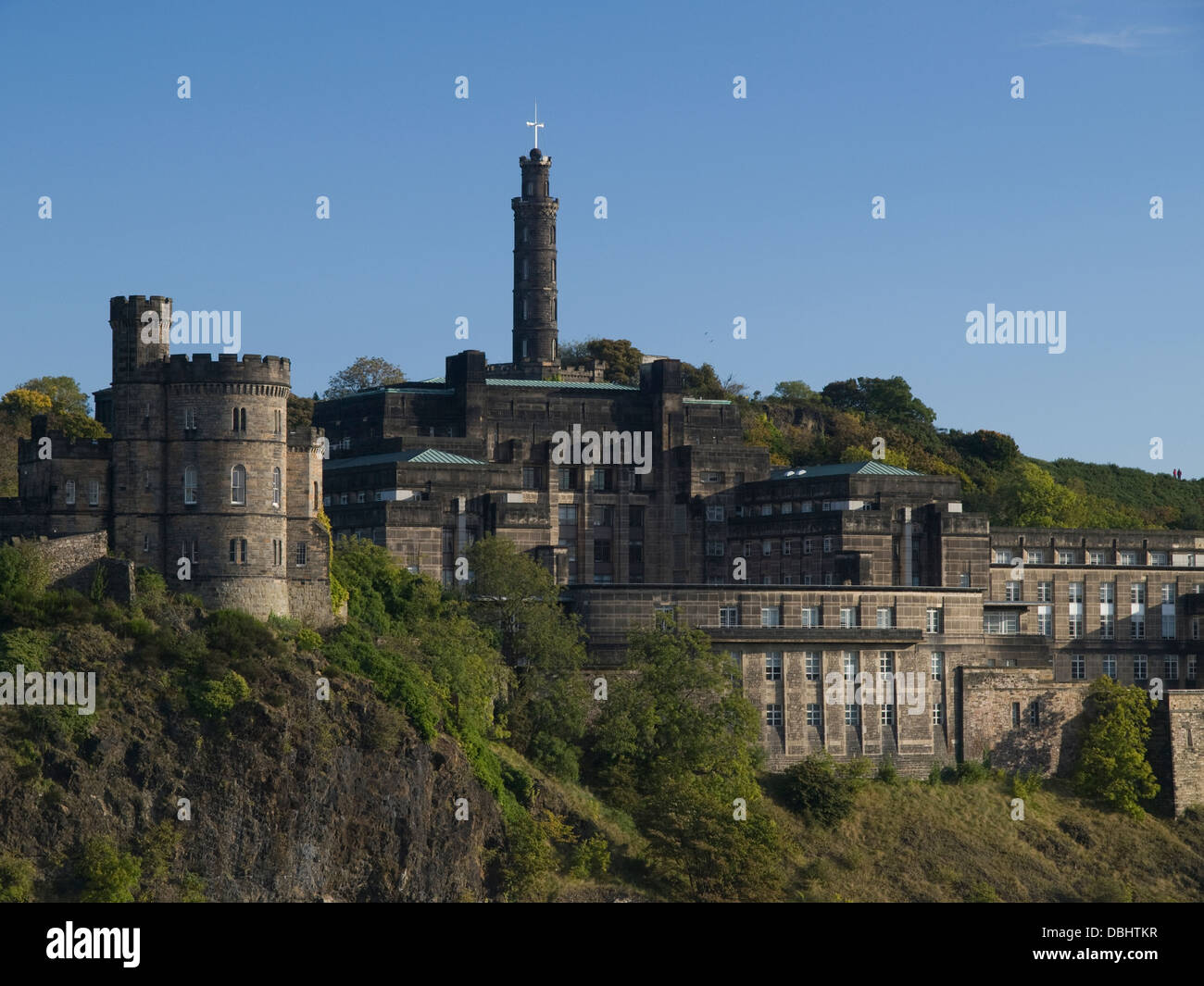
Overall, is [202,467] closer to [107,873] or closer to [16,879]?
[107,873]

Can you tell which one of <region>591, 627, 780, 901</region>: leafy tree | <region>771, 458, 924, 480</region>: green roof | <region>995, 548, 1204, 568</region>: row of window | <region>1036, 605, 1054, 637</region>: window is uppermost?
<region>771, 458, 924, 480</region>: green roof

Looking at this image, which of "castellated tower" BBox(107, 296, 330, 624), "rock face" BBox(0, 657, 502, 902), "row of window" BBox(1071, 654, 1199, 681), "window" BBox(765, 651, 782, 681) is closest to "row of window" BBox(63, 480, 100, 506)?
"castellated tower" BBox(107, 296, 330, 624)

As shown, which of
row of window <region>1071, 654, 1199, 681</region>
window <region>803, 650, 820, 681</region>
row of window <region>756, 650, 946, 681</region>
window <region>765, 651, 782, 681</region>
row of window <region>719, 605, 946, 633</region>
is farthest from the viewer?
row of window <region>1071, 654, 1199, 681</region>

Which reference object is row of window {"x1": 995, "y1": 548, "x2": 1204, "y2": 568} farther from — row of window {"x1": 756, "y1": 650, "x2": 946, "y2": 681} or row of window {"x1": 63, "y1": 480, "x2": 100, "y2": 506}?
row of window {"x1": 63, "y1": 480, "x2": 100, "y2": 506}

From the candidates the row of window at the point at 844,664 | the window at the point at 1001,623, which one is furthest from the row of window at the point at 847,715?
the window at the point at 1001,623

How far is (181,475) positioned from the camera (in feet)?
301

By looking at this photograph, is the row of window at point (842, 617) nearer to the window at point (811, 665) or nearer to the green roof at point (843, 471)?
the window at point (811, 665)

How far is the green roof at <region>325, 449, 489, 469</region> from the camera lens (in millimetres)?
119062

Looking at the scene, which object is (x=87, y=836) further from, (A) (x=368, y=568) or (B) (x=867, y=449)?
(B) (x=867, y=449)

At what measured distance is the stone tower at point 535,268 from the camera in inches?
5969

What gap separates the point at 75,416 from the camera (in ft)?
412

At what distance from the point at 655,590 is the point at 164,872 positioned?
1174 inches

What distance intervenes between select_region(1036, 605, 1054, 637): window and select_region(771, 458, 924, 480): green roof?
10010 millimetres

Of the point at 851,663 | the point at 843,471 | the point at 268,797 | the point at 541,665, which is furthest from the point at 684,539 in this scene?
Answer: the point at 268,797
